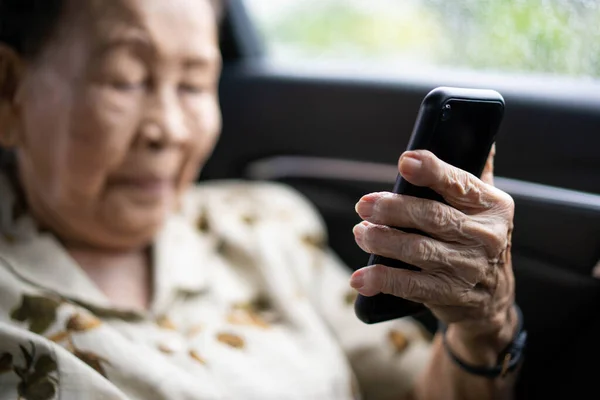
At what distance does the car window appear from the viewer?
41.6 inches

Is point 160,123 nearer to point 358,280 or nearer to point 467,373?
point 358,280

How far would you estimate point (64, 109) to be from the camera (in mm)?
1012

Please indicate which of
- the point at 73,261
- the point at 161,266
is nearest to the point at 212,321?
the point at 161,266

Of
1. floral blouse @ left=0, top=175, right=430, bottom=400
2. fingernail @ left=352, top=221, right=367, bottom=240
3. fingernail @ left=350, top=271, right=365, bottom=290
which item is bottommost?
floral blouse @ left=0, top=175, right=430, bottom=400

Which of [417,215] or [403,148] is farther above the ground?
[417,215]

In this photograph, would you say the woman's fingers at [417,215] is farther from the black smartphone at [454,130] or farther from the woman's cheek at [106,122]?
the woman's cheek at [106,122]

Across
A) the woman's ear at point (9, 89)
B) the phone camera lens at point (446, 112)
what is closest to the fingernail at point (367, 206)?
the phone camera lens at point (446, 112)

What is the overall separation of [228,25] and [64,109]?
0.84 meters

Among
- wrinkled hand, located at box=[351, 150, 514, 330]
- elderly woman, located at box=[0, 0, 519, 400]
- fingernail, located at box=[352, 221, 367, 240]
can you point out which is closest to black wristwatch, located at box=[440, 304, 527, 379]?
elderly woman, located at box=[0, 0, 519, 400]

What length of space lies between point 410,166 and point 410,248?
9 cm

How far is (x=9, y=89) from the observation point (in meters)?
1.07

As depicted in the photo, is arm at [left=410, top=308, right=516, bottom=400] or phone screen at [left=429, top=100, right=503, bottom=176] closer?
phone screen at [left=429, top=100, right=503, bottom=176]

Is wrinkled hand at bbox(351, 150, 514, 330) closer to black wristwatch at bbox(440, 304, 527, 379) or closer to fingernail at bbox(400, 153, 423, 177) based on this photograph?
fingernail at bbox(400, 153, 423, 177)

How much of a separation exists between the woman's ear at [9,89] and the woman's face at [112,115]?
0.03ft
